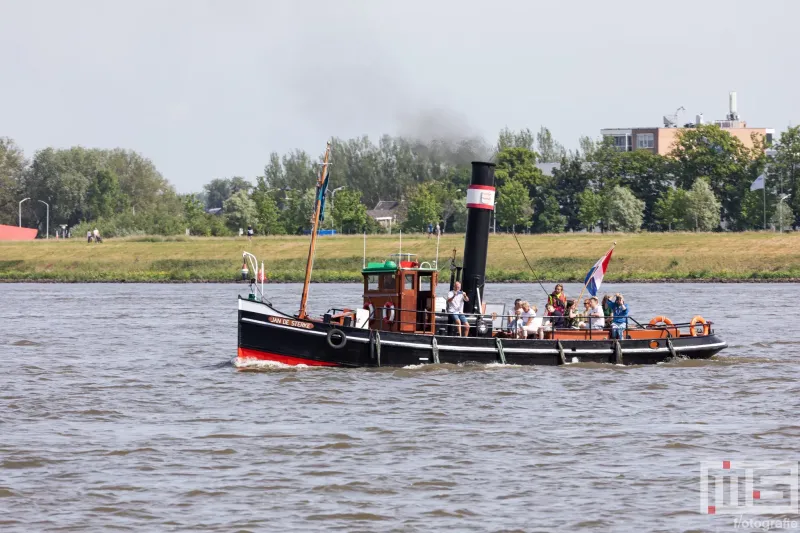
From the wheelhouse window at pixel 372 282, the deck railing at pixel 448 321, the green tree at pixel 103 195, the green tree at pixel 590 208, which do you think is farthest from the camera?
the green tree at pixel 103 195

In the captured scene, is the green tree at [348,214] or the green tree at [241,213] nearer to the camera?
the green tree at [348,214]

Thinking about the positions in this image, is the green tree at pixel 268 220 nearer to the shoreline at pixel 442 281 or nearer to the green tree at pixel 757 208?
the shoreline at pixel 442 281

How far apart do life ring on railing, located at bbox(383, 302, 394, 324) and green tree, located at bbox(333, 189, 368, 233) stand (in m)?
99.1

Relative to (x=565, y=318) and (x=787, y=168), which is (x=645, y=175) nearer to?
(x=787, y=168)

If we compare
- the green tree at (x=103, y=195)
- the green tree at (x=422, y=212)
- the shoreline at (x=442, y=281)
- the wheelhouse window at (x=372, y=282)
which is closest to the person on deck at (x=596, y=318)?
the wheelhouse window at (x=372, y=282)

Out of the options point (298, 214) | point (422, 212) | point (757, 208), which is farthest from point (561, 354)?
point (298, 214)

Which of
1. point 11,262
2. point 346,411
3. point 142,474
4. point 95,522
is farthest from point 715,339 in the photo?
point 11,262

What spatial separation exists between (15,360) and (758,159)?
99.8 metres

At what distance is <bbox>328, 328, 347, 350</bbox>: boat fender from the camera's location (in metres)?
30.9

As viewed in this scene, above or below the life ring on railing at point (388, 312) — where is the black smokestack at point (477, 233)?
above

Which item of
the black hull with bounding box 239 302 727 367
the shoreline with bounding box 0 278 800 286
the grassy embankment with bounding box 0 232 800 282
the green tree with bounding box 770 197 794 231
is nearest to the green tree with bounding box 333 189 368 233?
the grassy embankment with bounding box 0 232 800 282

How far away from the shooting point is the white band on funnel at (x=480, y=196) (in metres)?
33.8

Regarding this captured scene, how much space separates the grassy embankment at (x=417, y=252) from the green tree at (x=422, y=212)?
582 inches

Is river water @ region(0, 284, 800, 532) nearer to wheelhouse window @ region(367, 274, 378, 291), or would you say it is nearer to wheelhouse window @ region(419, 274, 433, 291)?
wheelhouse window @ region(419, 274, 433, 291)
